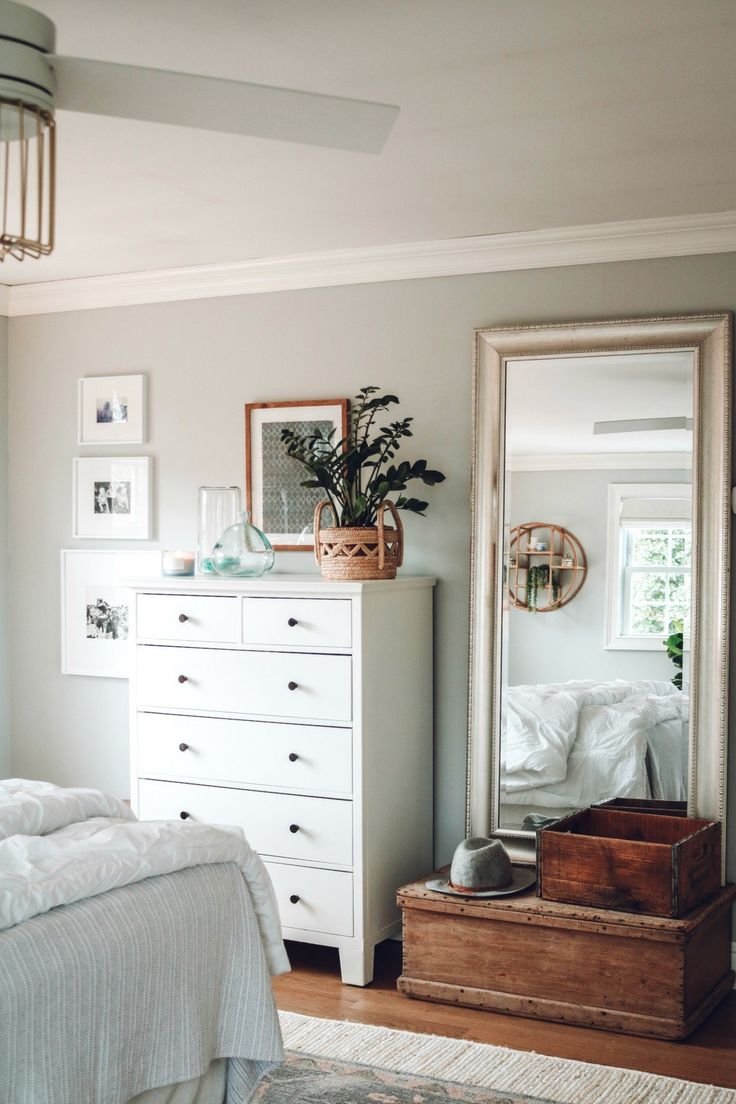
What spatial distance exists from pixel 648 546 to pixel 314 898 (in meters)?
1.57

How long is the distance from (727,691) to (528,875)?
866 millimetres

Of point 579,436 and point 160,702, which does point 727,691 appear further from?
point 160,702

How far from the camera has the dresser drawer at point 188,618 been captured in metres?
3.82

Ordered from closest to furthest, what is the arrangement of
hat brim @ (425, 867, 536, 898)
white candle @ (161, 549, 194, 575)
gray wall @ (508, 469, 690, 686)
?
hat brim @ (425, 867, 536, 898)
gray wall @ (508, 469, 690, 686)
white candle @ (161, 549, 194, 575)

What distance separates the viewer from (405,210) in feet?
11.9

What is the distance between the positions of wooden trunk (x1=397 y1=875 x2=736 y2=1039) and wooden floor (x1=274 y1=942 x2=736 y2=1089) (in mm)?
39

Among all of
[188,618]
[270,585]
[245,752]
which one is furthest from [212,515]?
[245,752]

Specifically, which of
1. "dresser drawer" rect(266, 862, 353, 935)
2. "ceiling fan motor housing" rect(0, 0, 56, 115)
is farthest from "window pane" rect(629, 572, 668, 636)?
"ceiling fan motor housing" rect(0, 0, 56, 115)

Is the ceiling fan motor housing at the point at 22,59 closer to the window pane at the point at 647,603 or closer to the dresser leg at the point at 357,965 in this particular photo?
the window pane at the point at 647,603

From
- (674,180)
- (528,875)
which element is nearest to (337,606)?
(528,875)

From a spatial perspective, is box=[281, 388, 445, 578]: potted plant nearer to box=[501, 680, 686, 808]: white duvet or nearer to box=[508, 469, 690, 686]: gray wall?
box=[508, 469, 690, 686]: gray wall

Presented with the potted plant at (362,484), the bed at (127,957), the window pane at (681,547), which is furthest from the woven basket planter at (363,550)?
the bed at (127,957)

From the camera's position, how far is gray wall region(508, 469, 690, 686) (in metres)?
3.85

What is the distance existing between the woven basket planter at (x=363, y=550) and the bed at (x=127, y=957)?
4.15 feet
